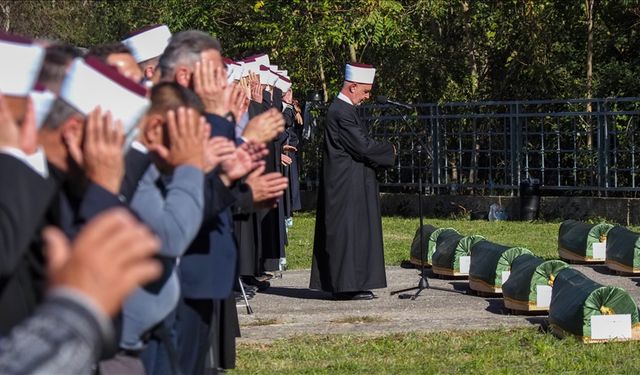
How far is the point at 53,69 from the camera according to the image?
3.84 m

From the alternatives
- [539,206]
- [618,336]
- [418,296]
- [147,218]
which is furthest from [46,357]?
[539,206]

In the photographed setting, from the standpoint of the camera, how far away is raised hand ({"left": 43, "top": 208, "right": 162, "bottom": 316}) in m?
2.39

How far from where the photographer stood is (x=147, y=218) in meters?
4.39

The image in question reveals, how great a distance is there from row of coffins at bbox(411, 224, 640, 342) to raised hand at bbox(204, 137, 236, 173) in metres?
4.83

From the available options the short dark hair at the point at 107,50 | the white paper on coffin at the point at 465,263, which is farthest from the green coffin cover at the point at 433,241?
the short dark hair at the point at 107,50

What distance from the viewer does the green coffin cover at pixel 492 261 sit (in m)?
12.6

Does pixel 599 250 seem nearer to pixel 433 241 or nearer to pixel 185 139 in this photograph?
pixel 433 241

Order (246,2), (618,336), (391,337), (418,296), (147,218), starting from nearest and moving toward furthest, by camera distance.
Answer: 1. (147,218)
2. (618,336)
3. (391,337)
4. (418,296)
5. (246,2)

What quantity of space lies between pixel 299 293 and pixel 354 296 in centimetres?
76

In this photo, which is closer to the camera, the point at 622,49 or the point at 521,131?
the point at 521,131

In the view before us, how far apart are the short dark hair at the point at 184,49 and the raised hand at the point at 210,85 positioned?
0.09 m

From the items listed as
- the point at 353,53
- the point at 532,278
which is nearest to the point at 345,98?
the point at 532,278

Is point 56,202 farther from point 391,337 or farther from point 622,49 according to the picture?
point 622,49

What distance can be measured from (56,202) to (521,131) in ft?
67.1
